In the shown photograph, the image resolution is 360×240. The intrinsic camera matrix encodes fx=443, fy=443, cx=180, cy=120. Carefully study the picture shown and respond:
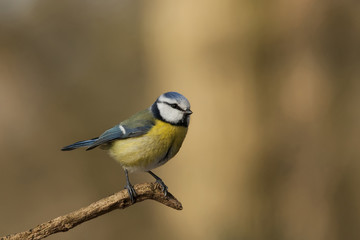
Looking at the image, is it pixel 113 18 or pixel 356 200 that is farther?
pixel 113 18

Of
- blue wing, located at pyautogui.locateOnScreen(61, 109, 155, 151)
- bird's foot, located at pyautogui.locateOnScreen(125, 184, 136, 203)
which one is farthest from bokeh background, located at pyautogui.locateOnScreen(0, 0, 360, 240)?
bird's foot, located at pyautogui.locateOnScreen(125, 184, 136, 203)

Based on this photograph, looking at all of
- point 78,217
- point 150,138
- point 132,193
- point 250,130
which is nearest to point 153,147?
point 150,138

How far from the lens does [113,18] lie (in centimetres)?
390

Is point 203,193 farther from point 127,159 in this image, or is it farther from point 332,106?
point 127,159

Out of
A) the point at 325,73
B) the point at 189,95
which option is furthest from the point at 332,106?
the point at 189,95

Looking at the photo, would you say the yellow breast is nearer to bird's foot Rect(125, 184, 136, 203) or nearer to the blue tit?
the blue tit

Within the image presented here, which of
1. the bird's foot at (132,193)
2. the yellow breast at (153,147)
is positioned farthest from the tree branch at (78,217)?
the yellow breast at (153,147)

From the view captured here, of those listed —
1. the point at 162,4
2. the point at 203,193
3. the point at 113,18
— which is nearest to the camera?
the point at 203,193

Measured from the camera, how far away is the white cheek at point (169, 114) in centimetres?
132

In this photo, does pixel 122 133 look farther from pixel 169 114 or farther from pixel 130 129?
pixel 169 114

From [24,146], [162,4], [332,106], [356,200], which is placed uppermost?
[162,4]

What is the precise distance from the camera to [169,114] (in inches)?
53.4

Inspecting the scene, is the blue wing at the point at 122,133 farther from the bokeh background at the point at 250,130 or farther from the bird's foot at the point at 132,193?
the bokeh background at the point at 250,130

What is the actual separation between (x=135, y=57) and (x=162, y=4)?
0.81 metres
